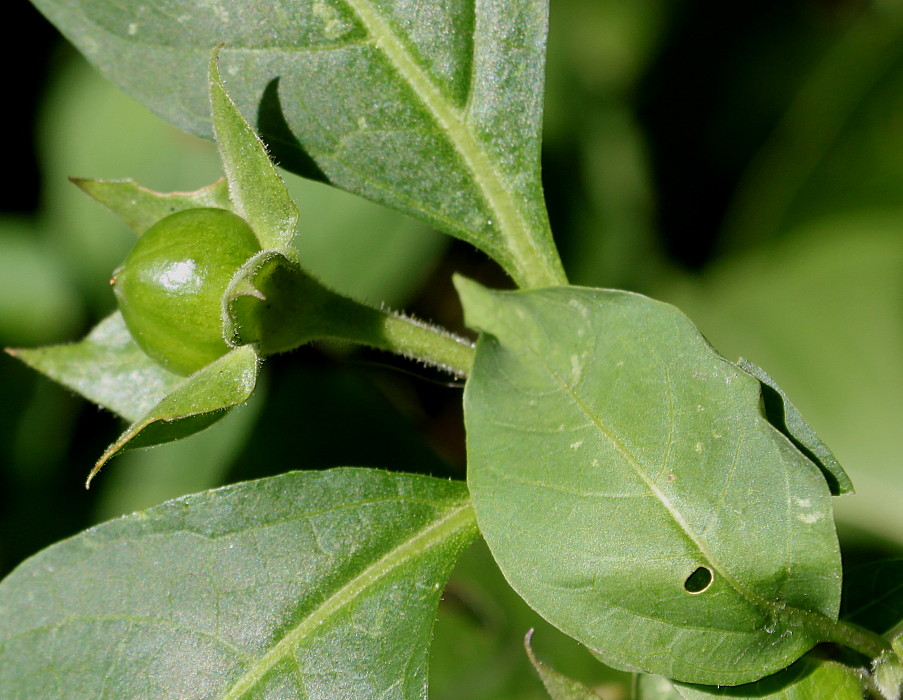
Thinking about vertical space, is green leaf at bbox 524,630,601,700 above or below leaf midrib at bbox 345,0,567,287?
below

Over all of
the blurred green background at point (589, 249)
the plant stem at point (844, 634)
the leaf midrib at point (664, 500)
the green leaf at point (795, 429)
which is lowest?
the blurred green background at point (589, 249)

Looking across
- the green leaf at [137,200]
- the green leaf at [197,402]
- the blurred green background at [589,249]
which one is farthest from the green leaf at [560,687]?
the blurred green background at [589,249]

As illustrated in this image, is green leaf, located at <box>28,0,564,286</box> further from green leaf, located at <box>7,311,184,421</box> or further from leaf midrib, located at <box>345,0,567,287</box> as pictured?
green leaf, located at <box>7,311,184,421</box>

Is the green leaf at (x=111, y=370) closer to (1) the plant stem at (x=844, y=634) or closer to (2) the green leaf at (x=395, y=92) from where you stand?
(2) the green leaf at (x=395, y=92)

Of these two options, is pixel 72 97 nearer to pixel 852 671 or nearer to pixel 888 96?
pixel 888 96

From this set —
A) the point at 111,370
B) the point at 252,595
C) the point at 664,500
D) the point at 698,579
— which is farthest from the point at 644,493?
the point at 111,370

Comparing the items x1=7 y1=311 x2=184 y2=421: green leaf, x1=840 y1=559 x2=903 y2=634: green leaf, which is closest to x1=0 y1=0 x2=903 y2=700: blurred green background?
x1=7 y1=311 x2=184 y2=421: green leaf
